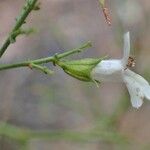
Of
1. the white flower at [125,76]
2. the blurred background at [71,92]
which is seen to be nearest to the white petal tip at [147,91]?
the white flower at [125,76]

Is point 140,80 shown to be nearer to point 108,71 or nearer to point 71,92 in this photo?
point 108,71

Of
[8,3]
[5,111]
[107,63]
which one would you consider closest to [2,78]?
[5,111]

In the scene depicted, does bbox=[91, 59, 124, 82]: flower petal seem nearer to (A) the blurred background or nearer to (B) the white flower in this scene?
(B) the white flower

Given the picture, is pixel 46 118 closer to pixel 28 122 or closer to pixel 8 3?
pixel 28 122

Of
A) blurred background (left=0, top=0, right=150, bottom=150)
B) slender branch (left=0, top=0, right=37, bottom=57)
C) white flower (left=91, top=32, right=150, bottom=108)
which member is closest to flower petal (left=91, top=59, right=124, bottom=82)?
white flower (left=91, top=32, right=150, bottom=108)

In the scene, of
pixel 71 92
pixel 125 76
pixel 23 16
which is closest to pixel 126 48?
pixel 125 76
